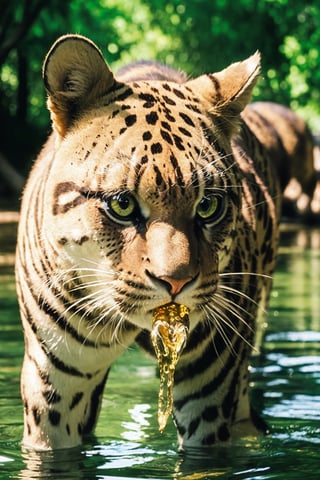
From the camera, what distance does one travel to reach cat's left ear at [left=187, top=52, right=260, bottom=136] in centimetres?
602

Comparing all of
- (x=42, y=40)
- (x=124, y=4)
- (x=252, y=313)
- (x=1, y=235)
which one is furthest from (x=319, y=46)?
(x=252, y=313)

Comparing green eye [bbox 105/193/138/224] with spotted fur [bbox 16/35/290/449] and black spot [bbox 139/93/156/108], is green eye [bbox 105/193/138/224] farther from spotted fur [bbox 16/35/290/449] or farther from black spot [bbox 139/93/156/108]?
black spot [bbox 139/93/156/108]

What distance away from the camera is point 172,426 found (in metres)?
7.73

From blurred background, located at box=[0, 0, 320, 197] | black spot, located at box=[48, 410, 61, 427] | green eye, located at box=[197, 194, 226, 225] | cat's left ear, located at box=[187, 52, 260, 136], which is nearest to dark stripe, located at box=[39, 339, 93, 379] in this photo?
black spot, located at box=[48, 410, 61, 427]

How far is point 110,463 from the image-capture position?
6742mm

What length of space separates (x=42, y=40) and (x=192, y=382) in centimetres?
2417

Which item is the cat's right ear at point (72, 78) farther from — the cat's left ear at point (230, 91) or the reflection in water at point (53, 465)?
the reflection in water at point (53, 465)

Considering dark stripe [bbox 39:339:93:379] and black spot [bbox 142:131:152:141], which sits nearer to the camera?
black spot [bbox 142:131:152:141]

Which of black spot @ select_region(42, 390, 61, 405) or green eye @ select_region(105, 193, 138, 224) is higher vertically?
green eye @ select_region(105, 193, 138, 224)

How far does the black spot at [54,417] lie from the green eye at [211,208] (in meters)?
1.37

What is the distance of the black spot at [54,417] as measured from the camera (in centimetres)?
634

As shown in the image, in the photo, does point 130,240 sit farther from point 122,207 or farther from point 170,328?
point 170,328

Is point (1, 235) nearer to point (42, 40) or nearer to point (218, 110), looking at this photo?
point (42, 40)

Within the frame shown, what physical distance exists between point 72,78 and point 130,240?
0.80 metres
